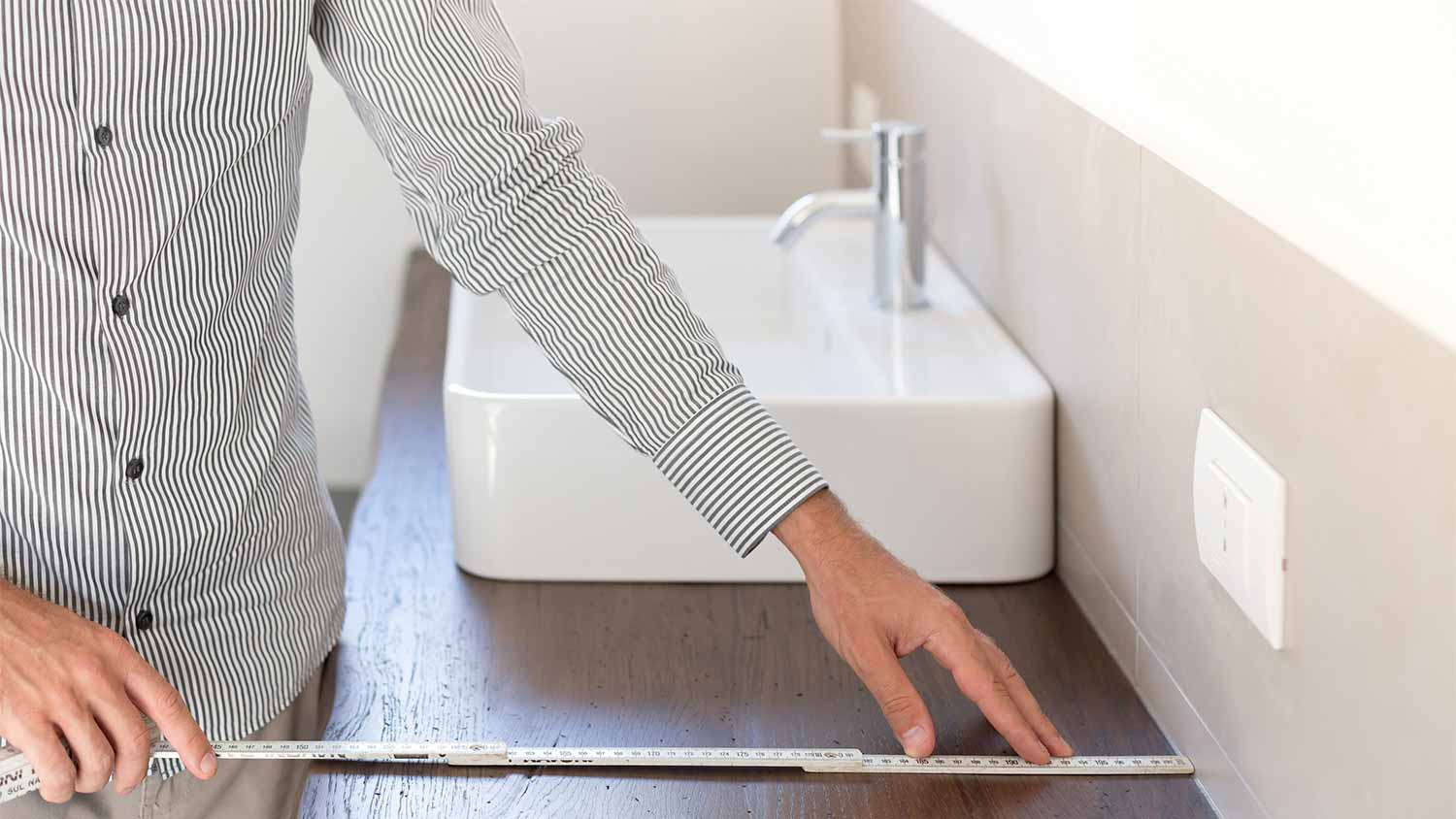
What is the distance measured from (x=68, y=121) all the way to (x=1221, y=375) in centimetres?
75

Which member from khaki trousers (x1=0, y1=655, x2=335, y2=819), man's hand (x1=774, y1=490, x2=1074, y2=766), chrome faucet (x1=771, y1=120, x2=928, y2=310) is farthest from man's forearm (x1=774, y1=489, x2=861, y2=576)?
chrome faucet (x1=771, y1=120, x2=928, y2=310)

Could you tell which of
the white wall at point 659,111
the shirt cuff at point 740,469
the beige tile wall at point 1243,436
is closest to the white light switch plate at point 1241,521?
the beige tile wall at point 1243,436

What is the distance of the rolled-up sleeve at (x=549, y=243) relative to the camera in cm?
103

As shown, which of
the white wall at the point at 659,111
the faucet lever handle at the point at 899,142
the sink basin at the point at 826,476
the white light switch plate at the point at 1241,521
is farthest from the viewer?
the white wall at the point at 659,111

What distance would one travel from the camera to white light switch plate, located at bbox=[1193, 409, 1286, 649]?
0.83 m

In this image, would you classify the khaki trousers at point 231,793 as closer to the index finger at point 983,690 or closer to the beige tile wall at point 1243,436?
the index finger at point 983,690

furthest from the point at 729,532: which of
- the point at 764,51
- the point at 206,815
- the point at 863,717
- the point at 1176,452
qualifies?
the point at 764,51

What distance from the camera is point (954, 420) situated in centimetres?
124

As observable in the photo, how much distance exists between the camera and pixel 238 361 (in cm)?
106

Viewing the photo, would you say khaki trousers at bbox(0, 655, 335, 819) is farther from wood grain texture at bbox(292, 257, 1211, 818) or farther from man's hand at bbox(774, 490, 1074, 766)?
man's hand at bbox(774, 490, 1074, 766)

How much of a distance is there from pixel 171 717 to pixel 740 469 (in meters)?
0.38

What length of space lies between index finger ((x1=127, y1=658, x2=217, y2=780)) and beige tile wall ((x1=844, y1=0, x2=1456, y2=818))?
619 millimetres

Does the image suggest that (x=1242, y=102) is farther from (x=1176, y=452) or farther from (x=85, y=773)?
(x=85, y=773)

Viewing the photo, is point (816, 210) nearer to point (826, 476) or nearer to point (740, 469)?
point (826, 476)
